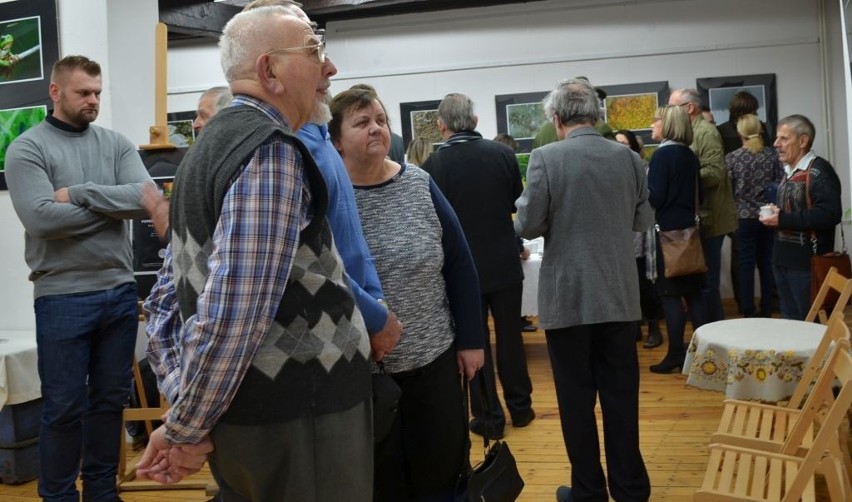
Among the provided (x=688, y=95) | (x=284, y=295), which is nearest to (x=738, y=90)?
(x=688, y=95)

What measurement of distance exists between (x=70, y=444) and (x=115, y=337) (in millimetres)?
459

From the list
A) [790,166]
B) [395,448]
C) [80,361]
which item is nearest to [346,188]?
[395,448]

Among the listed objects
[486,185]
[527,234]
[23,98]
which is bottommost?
[527,234]

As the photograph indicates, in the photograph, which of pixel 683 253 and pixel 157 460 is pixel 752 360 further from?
pixel 157 460

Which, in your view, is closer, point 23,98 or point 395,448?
point 395,448

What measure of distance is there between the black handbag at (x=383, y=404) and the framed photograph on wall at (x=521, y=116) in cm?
678

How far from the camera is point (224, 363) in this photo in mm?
1523

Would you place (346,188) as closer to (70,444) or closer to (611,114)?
(70,444)

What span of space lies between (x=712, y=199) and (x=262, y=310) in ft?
16.2

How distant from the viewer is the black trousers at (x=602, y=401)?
10.4 feet

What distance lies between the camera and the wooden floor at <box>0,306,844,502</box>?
12.4 feet

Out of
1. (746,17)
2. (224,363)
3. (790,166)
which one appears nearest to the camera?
(224,363)

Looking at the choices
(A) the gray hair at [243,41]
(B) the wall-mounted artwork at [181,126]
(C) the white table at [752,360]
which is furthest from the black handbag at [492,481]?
(B) the wall-mounted artwork at [181,126]

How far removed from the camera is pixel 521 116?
870cm
